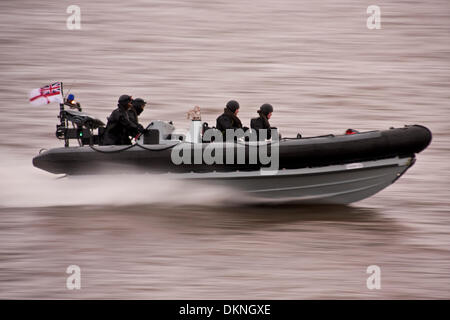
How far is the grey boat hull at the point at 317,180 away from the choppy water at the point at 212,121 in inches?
8.5

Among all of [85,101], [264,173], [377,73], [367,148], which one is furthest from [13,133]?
[377,73]

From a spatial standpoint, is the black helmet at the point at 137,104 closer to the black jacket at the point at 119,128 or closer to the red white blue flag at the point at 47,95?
the black jacket at the point at 119,128

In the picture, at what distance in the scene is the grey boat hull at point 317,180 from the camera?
27.8 ft

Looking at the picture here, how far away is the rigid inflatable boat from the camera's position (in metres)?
8.34

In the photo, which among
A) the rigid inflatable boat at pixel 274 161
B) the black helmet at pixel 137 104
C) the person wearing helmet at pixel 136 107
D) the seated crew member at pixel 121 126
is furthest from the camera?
the black helmet at pixel 137 104

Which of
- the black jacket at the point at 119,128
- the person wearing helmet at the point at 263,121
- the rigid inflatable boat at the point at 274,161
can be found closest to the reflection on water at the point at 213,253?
the rigid inflatable boat at the point at 274,161

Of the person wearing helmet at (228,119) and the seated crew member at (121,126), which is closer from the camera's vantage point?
the person wearing helmet at (228,119)

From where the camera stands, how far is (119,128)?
8938 millimetres

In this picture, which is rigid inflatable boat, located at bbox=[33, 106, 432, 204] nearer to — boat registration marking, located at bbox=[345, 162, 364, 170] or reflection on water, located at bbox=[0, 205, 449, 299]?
boat registration marking, located at bbox=[345, 162, 364, 170]

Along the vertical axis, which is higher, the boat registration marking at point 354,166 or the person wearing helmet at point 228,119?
the person wearing helmet at point 228,119

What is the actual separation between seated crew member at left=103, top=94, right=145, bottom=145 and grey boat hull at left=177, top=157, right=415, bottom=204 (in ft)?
3.05

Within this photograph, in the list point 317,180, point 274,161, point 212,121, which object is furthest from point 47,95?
point 212,121

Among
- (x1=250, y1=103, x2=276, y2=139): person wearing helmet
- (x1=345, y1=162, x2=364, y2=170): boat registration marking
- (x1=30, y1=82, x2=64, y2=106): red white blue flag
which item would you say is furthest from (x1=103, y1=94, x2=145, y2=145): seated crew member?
(x1=345, y1=162, x2=364, y2=170): boat registration marking

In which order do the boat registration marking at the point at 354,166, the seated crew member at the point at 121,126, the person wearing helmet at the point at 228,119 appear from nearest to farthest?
1. the boat registration marking at the point at 354,166
2. the person wearing helmet at the point at 228,119
3. the seated crew member at the point at 121,126
